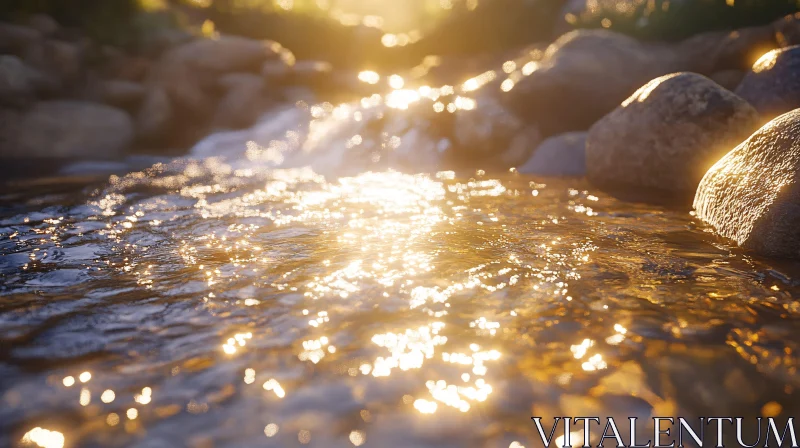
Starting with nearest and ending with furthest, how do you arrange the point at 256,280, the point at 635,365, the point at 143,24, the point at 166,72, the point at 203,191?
the point at 635,365 < the point at 256,280 < the point at 203,191 < the point at 166,72 < the point at 143,24

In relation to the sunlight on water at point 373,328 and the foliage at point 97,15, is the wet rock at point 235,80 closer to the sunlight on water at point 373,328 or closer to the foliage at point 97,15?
the foliage at point 97,15

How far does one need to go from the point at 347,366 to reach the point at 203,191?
4182mm

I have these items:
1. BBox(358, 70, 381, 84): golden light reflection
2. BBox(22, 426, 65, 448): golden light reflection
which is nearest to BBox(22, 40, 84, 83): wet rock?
BBox(358, 70, 381, 84): golden light reflection

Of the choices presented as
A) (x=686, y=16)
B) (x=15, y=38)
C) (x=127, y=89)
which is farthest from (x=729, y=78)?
(x=15, y=38)

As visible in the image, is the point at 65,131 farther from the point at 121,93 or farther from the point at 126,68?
the point at 126,68

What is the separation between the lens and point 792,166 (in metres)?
3.16

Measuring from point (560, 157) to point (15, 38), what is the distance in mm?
10200

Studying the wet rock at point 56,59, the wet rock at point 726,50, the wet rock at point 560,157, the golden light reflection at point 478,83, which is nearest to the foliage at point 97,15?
the wet rock at point 56,59

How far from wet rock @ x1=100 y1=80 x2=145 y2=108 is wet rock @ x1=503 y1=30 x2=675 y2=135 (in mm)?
7614

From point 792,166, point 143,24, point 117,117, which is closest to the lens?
point 792,166

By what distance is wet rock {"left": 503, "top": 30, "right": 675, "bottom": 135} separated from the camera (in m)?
7.77

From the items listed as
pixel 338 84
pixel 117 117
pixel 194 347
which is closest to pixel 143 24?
pixel 117 117

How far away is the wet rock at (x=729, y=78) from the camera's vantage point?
7428 mm

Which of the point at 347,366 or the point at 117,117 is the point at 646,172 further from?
the point at 117,117
